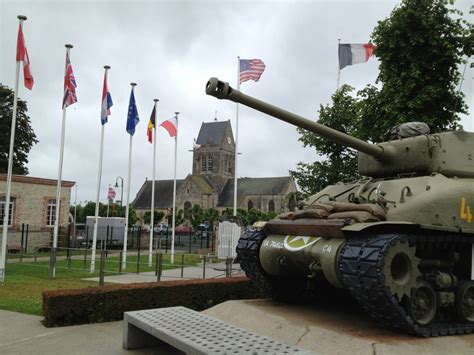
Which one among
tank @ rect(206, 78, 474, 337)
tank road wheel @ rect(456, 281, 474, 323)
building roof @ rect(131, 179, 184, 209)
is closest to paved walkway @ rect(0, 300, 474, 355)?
tank @ rect(206, 78, 474, 337)

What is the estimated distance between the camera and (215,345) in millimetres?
5371

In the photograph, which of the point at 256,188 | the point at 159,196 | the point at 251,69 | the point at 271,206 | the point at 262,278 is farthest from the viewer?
the point at 159,196

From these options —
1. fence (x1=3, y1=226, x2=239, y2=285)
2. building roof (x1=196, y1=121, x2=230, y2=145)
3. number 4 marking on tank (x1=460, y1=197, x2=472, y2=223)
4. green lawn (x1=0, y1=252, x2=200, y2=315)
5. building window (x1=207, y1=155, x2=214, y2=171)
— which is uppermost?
building roof (x1=196, y1=121, x2=230, y2=145)

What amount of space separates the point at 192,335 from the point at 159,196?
84.6m

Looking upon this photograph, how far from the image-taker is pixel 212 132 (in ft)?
288

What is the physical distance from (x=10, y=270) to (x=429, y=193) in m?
15.2

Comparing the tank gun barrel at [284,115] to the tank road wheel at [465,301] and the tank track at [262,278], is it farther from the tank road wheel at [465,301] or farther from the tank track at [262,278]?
the tank road wheel at [465,301]

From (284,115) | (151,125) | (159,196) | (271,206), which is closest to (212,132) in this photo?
(159,196)

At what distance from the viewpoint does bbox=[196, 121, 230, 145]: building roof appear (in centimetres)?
8631

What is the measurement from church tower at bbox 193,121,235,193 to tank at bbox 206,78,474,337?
77311mm

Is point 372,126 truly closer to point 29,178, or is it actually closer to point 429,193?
point 429,193

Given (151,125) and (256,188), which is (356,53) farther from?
(256,188)

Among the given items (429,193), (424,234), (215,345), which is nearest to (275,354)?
(215,345)

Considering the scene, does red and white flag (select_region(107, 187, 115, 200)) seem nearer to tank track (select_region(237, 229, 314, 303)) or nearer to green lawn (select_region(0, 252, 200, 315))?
green lawn (select_region(0, 252, 200, 315))
